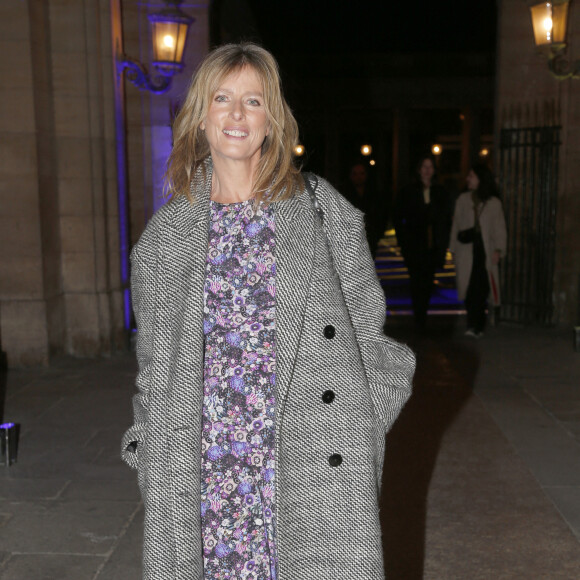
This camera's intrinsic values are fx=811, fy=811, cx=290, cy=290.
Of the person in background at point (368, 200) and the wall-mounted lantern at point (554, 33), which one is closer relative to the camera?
the wall-mounted lantern at point (554, 33)

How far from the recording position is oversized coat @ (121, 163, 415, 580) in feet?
6.79

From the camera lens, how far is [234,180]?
226cm

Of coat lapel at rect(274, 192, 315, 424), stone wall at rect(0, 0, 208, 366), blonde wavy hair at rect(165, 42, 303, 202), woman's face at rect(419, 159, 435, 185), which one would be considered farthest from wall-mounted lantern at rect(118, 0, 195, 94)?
coat lapel at rect(274, 192, 315, 424)

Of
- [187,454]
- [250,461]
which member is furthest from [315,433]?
[187,454]

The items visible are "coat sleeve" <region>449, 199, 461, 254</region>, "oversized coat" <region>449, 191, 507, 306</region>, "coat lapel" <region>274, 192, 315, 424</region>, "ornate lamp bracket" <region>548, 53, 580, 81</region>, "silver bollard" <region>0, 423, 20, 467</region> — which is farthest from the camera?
"coat sleeve" <region>449, 199, 461, 254</region>

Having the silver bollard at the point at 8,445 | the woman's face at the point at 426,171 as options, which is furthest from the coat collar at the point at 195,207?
the woman's face at the point at 426,171

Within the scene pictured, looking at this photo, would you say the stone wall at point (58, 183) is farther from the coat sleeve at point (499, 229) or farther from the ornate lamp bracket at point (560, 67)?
the ornate lamp bracket at point (560, 67)

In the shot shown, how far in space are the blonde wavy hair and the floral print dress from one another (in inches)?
4.8

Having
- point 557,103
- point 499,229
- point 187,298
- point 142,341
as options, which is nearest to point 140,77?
point 499,229

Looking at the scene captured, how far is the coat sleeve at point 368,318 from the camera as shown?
2178 millimetres

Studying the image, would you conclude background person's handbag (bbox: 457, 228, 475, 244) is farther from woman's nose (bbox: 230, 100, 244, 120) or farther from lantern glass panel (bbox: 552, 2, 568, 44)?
woman's nose (bbox: 230, 100, 244, 120)

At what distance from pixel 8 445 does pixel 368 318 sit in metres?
3.49

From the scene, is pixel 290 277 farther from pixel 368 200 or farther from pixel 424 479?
pixel 368 200

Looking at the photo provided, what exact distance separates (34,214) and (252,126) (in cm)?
593
